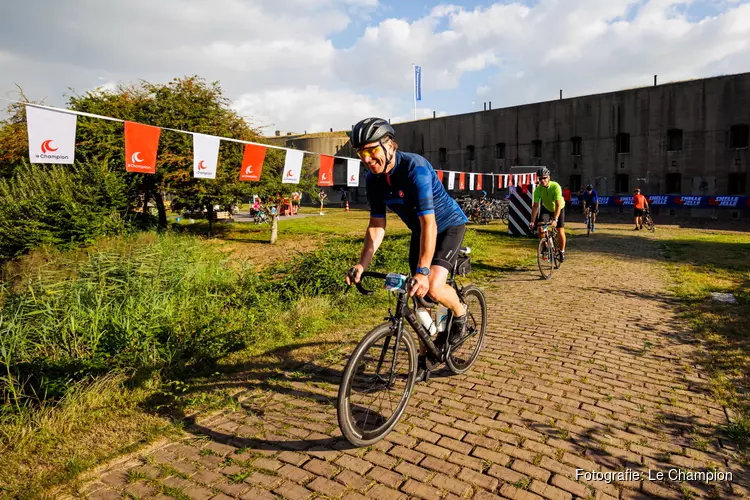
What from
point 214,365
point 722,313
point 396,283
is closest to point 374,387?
point 396,283

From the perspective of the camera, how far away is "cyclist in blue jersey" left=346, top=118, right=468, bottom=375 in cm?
324

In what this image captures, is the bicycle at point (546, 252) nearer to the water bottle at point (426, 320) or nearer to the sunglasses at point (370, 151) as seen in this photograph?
the water bottle at point (426, 320)

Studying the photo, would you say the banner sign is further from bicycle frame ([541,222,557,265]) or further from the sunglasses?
the sunglasses

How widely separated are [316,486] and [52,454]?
1.77 m

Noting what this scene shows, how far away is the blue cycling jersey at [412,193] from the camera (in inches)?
129

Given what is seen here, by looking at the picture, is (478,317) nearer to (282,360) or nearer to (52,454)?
(282,360)

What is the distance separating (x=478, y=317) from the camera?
4.71m

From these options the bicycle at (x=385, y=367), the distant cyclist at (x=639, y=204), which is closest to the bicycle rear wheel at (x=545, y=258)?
the bicycle at (x=385, y=367)

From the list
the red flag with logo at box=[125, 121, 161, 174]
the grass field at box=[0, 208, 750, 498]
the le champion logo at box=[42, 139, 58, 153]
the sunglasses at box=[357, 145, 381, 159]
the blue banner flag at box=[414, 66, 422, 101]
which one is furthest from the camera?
the blue banner flag at box=[414, 66, 422, 101]

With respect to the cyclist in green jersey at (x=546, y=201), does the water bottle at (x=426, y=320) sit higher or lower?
lower

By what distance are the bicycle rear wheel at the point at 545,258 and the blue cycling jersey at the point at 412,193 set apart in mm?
5258

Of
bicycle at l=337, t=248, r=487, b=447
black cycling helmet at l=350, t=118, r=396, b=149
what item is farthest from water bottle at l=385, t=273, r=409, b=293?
black cycling helmet at l=350, t=118, r=396, b=149

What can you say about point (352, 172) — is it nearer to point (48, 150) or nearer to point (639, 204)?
point (48, 150)

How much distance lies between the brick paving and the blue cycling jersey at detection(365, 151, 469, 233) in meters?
1.48
